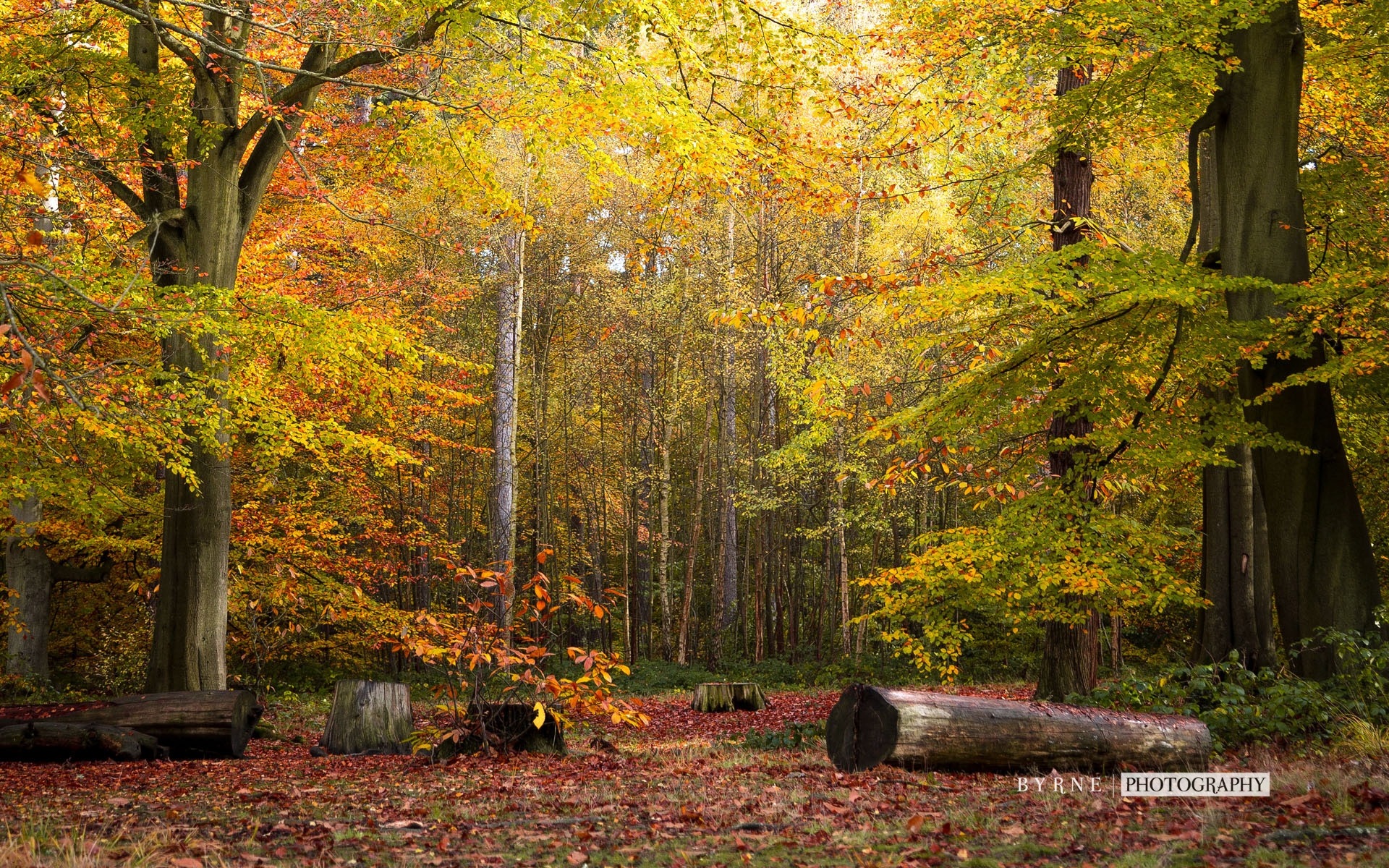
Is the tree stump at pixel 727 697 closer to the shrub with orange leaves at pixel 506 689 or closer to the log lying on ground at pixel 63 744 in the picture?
the shrub with orange leaves at pixel 506 689

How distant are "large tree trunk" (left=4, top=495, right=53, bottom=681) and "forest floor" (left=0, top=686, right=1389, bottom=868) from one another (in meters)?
9.03

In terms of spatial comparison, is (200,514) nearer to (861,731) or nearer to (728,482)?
(861,731)

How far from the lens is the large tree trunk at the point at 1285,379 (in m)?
8.10

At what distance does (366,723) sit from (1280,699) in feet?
25.0

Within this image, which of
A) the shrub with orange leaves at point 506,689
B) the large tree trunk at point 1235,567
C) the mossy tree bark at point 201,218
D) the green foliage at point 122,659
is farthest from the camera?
the green foliage at point 122,659

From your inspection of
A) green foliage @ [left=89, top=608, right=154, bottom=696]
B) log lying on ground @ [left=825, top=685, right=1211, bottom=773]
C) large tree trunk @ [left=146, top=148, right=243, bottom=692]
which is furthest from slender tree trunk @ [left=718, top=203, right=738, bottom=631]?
log lying on ground @ [left=825, top=685, right=1211, bottom=773]

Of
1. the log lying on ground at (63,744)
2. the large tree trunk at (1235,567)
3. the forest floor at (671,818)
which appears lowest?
the log lying on ground at (63,744)

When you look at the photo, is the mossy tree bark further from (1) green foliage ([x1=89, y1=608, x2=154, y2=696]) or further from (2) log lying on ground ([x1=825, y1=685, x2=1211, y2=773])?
(2) log lying on ground ([x1=825, y1=685, x2=1211, y2=773])

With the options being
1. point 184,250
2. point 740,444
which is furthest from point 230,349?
point 740,444

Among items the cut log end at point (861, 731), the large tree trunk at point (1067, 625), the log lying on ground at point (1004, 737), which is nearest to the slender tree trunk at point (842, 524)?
the large tree trunk at point (1067, 625)

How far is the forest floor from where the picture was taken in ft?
12.8

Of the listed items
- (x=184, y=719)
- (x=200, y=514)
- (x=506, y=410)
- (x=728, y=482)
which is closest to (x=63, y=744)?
(x=184, y=719)

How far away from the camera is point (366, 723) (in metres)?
9.31

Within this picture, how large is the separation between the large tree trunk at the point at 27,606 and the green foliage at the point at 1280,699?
15.4 m
